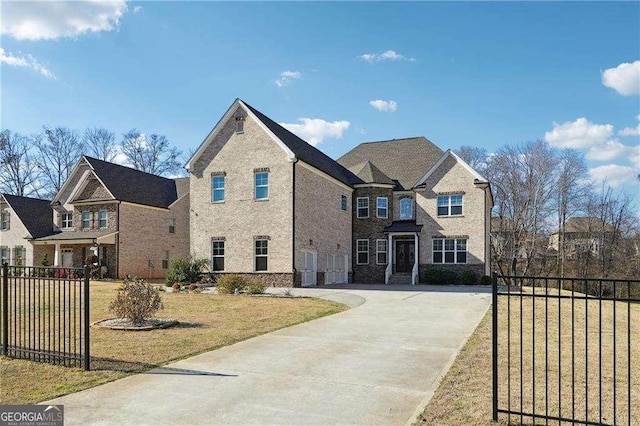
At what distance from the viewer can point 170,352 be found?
817 centimetres

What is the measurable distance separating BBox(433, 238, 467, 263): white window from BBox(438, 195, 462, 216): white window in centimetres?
167

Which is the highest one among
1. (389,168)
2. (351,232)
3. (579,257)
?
(389,168)

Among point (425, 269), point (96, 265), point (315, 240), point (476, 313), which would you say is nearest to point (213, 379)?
point (476, 313)

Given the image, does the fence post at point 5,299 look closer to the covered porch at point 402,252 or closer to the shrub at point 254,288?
the shrub at point 254,288

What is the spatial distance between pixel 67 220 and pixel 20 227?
155 inches

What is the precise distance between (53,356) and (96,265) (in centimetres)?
2496

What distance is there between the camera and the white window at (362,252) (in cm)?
3119

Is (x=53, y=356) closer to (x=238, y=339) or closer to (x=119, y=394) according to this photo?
(x=119, y=394)

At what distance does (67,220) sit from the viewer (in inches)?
1404

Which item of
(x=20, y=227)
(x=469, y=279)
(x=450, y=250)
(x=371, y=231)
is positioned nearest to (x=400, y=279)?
(x=450, y=250)

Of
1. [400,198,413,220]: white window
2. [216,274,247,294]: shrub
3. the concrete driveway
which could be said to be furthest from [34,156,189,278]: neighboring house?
the concrete driveway

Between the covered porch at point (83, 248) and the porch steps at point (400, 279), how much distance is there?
18.3m

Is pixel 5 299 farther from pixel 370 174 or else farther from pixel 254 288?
pixel 370 174

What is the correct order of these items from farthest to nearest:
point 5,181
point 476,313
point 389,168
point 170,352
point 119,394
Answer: point 5,181
point 389,168
point 476,313
point 170,352
point 119,394
